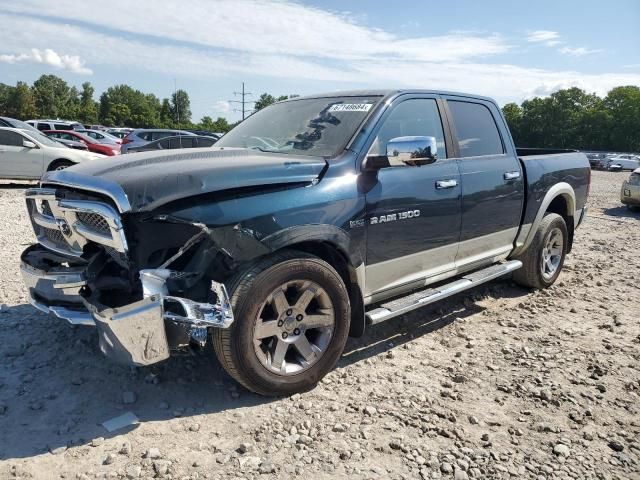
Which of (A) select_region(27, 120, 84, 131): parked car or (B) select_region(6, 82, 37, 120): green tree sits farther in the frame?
(B) select_region(6, 82, 37, 120): green tree

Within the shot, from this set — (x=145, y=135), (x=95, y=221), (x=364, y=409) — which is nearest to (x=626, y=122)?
(x=145, y=135)

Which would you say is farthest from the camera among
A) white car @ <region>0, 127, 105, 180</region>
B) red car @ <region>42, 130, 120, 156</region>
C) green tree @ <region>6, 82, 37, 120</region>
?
green tree @ <region>6, 82, 37, 120</region>

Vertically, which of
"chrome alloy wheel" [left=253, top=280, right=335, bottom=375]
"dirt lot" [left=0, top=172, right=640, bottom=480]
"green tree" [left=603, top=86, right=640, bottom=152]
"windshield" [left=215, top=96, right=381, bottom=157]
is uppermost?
"green tree" [left=603, top=86, right=640, bottom=152]

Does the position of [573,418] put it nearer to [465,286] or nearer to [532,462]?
[532,462]

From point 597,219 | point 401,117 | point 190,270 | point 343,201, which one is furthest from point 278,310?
point 597,219

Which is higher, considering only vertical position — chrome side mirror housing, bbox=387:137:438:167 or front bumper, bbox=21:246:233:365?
chrome side mirror housing, bbox=387:137:438:167

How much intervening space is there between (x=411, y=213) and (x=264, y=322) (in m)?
1.39

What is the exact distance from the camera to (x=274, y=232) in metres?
2.91

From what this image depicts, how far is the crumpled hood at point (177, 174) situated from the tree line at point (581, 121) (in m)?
76.3

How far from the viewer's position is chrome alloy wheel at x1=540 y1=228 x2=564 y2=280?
5508mm

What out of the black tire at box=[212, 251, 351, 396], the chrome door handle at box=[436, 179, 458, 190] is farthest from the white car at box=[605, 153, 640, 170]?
the black tire at box=[212, 251, 351, 396]

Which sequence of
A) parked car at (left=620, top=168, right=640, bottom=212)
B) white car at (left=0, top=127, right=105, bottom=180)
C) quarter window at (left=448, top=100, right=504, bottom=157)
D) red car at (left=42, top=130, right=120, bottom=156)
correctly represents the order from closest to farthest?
1. quarter window at (left=448, top=100, right=504, bottom=157)
2. parked car at (left=620, top=168, right=640, bottom=212)
3. white car at (left=0, top=127, right=105, bottom=180)
4. red car at (left=42, top=130, right=120, bottom=156)

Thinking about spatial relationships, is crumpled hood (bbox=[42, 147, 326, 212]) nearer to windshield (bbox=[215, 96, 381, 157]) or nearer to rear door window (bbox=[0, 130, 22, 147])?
windshield (bbox=[215, 96, 381, 157])

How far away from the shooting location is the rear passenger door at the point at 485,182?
14.1 feet
